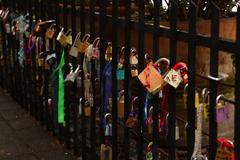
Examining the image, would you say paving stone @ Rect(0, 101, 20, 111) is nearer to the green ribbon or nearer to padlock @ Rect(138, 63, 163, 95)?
the green ribbon

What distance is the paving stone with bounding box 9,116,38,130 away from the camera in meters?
4.62

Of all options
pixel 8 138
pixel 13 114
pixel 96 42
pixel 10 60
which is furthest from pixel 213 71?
pixel 10 60

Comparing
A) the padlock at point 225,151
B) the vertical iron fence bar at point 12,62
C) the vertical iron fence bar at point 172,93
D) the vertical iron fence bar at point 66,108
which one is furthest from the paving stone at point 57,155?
the padlock at point 225,151

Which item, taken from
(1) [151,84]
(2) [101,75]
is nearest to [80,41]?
(2) [101,75]

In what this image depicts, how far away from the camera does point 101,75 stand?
3.30m

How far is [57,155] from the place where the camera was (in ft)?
12.8

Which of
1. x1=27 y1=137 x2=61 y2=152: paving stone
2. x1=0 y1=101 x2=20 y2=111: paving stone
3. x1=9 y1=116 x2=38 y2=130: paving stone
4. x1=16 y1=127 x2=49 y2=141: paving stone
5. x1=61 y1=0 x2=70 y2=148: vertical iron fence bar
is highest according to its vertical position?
x1=61 y1=0 x2=70 y2=148: vertical iron fence bar

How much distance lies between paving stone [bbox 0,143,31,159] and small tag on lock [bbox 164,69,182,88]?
6.24ft

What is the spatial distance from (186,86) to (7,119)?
2.81 meters

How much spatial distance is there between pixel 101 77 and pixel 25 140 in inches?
51.3

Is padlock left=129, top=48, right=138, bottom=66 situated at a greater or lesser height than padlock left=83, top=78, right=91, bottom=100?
greater

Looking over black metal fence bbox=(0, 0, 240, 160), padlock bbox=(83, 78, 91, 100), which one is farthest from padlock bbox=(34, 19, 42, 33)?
padlock bbox=(83, 78, 91, 100)

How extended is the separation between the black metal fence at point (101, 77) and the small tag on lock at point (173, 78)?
0.08m

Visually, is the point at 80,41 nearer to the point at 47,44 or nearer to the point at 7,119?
the point at 47,44
